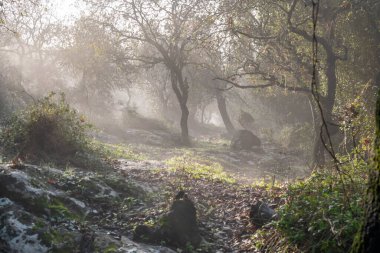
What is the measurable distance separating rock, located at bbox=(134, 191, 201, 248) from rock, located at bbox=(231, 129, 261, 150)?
22.1 meters

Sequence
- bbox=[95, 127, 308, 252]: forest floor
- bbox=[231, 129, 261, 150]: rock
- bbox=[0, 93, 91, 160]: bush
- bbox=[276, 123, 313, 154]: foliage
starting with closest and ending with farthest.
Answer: bbox=[95, 127, 308, 252]: forest floor < bbox=[0, 93, 91, 160]: bush < bbox=[276, 123, 313, 154]: foliage < bbox=[231, 129, 261, 150]: rock

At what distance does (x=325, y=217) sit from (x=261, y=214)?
2.25 metres

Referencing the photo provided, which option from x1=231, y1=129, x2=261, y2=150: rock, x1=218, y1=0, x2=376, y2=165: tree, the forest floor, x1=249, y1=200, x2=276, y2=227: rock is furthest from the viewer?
x1=231, y1=129, x2=261, y2=150: rock

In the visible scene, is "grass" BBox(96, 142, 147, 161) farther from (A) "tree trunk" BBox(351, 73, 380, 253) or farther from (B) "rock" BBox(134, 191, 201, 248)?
(A) "tree trunk" BBox(351, 73, 380, 253)

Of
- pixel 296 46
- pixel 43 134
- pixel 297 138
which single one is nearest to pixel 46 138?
pixel 43 134

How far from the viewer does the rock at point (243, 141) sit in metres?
29.5

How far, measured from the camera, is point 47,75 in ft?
150

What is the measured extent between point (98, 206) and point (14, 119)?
273 inches

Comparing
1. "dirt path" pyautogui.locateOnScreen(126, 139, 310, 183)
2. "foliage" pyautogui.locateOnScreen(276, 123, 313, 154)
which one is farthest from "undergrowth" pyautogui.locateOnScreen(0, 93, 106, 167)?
"foliage" pyautogui.locateOnScreen(276, 123, 313, 154)

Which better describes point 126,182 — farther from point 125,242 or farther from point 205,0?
point 205,0

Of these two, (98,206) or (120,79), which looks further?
(120,79)

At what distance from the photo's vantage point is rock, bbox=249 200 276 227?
8016 millimetres

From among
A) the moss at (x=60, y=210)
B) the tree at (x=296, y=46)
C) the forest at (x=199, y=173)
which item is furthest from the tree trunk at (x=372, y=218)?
the tree at (x=296, y=46)

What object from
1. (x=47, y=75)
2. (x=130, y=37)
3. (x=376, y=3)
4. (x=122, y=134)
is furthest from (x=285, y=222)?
(x=47, y=75)
